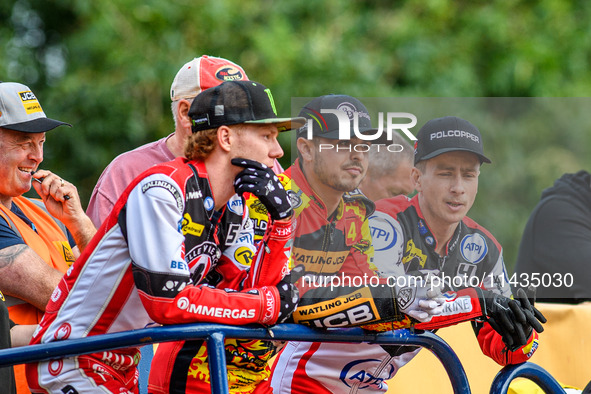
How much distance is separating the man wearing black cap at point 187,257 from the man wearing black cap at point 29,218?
48 centimetres

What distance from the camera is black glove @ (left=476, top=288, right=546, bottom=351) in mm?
2465

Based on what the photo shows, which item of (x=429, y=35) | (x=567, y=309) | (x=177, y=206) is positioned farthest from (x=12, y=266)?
(x=429, y=35)

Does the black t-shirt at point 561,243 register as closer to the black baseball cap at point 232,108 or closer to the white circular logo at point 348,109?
the white circular logo at point 348,109

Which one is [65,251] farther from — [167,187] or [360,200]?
[360,200]

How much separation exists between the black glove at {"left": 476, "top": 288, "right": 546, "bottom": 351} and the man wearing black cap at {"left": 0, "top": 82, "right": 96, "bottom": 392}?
5.03 ft

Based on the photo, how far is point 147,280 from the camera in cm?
230

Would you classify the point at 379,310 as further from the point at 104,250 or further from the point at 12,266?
the point at 12,266

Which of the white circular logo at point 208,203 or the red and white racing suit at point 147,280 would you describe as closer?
Result: the red and white racing suit at point 147,280

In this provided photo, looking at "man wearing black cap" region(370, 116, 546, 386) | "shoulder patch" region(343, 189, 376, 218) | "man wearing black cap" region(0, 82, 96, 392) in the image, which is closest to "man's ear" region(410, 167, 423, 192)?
"man wearing black cap" region(370, 116, 546, 386)

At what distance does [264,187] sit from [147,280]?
449 millimetres

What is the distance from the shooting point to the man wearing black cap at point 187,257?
2320mm

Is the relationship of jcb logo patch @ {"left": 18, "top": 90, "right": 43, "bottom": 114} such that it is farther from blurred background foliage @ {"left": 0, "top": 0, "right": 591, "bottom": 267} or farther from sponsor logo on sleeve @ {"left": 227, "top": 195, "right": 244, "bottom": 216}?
blurred background foliage @ {"left": 0, "top": 0, "right": 591, "bottom": 267}

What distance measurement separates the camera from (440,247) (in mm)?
2465

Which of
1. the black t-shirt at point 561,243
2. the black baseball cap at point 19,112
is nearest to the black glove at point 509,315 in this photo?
the black t-shirt at point 561,243
